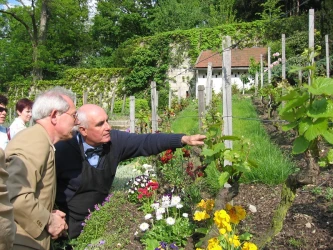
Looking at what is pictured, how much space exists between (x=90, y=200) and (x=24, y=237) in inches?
46.2

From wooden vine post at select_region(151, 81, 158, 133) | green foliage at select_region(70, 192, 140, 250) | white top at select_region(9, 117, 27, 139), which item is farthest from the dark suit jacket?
wooden vine post at select_region(151, 81, 158, 133)

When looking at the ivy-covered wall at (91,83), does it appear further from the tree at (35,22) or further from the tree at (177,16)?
the tree at (177,16)

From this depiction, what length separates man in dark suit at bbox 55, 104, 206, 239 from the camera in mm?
3240

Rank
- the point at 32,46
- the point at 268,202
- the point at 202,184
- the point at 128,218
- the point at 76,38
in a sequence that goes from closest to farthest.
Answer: the point at 128,218 → the point at 268,202 → the point at 202,184 → the point at 32,46 → the point at 76,38

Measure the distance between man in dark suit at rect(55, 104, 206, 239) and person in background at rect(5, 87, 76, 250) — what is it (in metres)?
0.62

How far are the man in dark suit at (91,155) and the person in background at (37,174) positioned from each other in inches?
24.3

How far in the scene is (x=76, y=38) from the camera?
3775 centimetres

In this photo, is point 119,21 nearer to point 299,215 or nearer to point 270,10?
point 270,10

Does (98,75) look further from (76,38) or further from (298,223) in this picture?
(298,223)

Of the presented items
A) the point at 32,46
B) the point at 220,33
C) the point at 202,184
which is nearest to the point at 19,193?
the point at 202,184

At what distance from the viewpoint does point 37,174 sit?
2234mm

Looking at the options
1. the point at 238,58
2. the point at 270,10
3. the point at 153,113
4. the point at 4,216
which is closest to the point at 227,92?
the point at 4,216

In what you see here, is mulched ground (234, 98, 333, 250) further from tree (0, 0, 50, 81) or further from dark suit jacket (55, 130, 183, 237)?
tree (0, 0, 50, 81)

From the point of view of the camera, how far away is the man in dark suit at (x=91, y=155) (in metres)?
3.24
